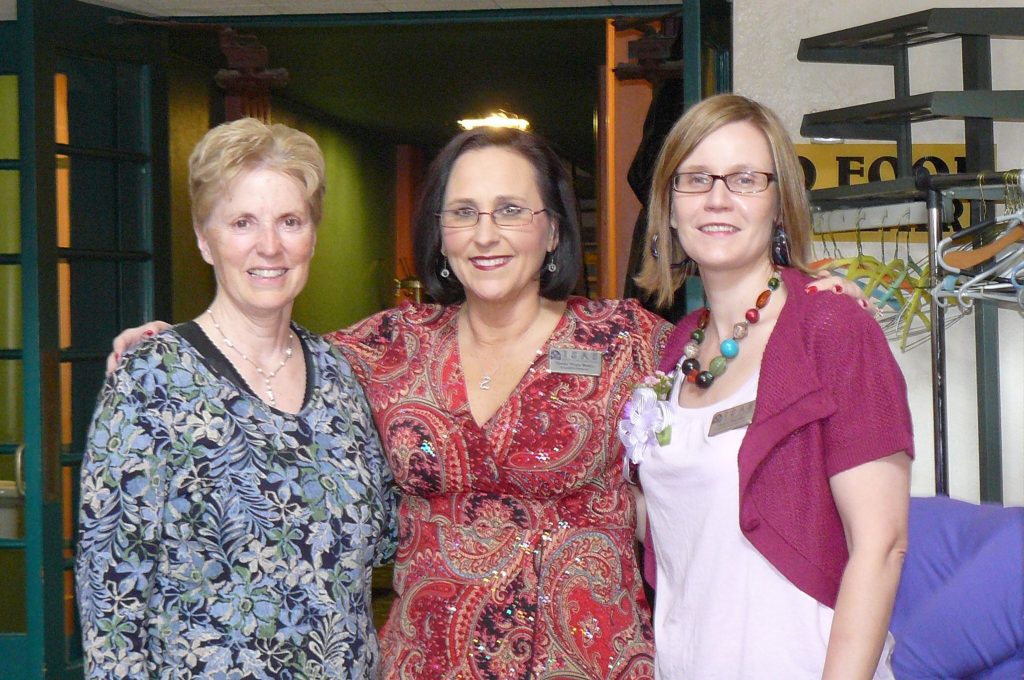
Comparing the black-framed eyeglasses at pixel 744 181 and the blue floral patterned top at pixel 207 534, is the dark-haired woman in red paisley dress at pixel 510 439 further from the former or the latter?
the black-framed eyeglasses at pixel 744 181

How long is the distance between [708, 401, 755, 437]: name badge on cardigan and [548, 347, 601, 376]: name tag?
38 cm

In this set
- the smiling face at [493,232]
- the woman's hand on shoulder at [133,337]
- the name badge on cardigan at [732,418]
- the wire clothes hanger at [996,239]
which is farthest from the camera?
the wire clothes hanger at [996,239]

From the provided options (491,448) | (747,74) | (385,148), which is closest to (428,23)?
(747,74)

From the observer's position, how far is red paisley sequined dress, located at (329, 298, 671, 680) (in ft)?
6.48

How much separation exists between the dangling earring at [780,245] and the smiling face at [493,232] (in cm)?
49

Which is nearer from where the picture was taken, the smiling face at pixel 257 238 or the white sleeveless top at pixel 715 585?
the white sleeveless top at pixel 715 585

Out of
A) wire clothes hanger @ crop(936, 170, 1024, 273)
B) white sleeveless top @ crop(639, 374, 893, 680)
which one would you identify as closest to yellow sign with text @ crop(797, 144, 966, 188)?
wire clothes hanger @ crop(936, 170, 1024, 273)

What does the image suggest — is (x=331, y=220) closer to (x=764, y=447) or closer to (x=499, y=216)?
(x=499, y=216)

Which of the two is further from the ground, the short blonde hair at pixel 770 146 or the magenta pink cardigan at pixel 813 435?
the short blonde hair at pixel 770 146

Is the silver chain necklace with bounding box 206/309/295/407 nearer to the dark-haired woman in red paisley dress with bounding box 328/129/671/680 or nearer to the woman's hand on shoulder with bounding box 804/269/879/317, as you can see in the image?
the dark-haired woman in red paisley dress with bounding box 328/129/671/680

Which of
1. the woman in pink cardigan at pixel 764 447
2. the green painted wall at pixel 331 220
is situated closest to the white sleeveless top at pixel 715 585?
the woman in pink cardigan at pixel 764 447

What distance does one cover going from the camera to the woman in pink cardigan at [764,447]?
1.59 metres

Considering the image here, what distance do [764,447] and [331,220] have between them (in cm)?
873

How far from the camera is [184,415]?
1791mm
